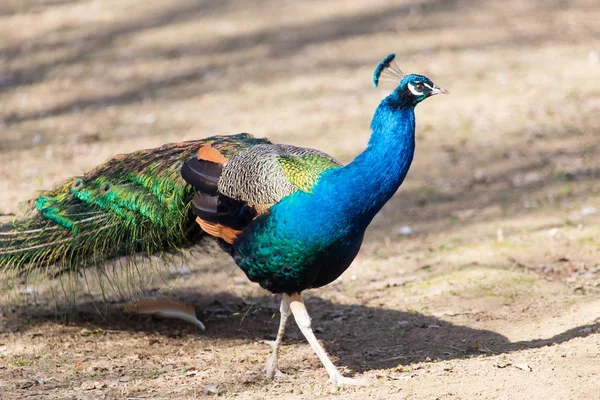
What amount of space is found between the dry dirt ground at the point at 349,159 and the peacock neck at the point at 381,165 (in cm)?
107

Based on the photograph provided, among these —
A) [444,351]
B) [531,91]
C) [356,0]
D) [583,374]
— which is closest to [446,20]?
[356,0]

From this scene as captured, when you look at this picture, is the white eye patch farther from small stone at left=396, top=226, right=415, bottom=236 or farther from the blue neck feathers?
small stone at left=396, top=226, right=415, bottom=236

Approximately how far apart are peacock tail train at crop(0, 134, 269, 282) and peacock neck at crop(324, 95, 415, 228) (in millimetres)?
1025

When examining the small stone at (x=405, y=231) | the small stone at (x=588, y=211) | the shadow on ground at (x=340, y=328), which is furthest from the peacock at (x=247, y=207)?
the small stone at (x=588, y=211)

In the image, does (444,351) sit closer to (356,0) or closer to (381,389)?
(381,389)

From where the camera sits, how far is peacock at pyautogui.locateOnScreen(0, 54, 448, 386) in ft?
14.8

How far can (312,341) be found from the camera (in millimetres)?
4902

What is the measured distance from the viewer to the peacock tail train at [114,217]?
17.4 feet

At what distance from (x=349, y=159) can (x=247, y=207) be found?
443cm

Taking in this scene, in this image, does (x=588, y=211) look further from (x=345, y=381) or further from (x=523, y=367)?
(x=345, y=381)

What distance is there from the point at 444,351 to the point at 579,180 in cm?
382

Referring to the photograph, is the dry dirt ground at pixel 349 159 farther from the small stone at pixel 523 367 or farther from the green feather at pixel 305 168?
the green feather at pixel 305 168

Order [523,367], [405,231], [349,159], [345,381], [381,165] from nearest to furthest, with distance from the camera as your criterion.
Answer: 1. [381,165]
2. [523,367]
3. [345,381]
4. [405,231]
5. [349,159]

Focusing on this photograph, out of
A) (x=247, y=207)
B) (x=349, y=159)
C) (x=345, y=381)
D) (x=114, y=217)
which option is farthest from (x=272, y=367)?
(x=349, y=159)
